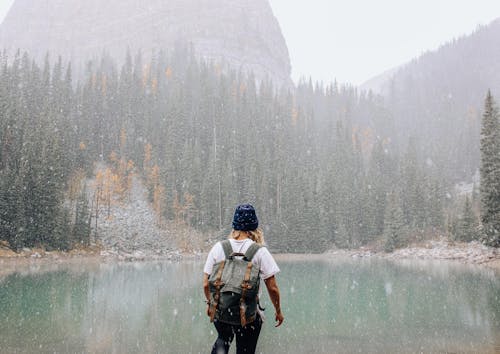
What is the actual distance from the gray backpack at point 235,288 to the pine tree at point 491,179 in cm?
3915

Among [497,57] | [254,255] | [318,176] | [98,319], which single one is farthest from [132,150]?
[497,57]

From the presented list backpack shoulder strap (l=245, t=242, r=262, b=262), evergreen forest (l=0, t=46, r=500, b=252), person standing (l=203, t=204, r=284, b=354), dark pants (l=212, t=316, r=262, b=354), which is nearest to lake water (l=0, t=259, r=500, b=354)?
dark pants (l=212, t=316, r=262, b=354)

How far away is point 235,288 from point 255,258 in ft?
1.41

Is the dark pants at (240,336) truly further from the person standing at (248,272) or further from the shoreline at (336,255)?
the shoreline at (336,255)

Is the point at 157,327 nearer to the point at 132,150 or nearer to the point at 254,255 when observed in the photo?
the point at 254,255

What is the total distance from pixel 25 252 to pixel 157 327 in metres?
38.1

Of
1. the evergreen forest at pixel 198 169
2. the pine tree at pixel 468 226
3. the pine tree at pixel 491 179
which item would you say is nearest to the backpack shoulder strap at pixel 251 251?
the pine tree at pixel 491 179

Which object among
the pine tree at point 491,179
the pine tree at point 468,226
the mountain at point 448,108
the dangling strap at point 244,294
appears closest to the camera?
the dangling strap at point 244,294

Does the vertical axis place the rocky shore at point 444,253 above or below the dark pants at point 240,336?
below

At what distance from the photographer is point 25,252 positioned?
44.9 meters

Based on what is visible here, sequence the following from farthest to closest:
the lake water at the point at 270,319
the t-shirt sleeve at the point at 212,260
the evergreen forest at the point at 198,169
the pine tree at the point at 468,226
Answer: the pine tree at the point at 468,226 < the evergreen forest at the point at 198,169 < the lake water at the point at 270,319 < the t-shirt sleeve at the point at 212,260

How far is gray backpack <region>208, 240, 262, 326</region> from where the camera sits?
4.77m

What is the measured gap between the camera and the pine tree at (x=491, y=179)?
37344 millimetres

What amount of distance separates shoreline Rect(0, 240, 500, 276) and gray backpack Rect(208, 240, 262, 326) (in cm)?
3387
